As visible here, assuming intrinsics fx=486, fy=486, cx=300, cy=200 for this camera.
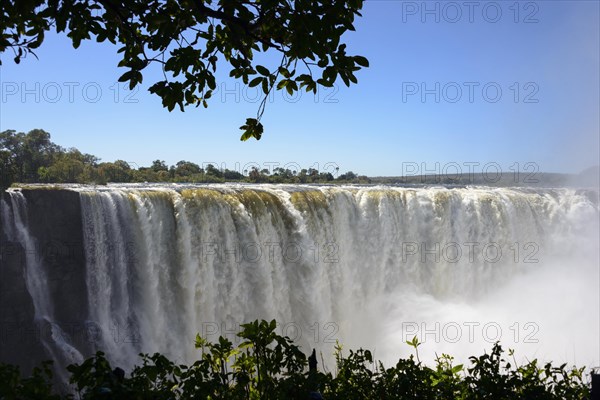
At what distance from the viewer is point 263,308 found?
1297 centimetres

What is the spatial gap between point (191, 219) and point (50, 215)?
123 inches

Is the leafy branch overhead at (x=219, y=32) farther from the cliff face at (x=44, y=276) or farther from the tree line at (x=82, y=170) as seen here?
the tree line at (x=82, y=170)

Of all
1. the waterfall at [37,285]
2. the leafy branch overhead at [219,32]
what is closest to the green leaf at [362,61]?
the leafy branch overhead at [219,32]

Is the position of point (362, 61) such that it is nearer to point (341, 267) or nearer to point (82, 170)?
point (341, 267)

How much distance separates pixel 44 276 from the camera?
10.8 m

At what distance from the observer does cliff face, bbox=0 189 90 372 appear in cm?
1005

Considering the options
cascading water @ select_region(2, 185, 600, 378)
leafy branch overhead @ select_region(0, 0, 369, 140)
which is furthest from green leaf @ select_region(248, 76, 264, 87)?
cascading water @ select_region(2, 185, 600, 378)

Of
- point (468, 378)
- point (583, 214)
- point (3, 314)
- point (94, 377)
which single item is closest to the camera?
point (94, 377)

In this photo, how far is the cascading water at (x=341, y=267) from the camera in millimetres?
11320

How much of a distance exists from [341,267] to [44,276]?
7.95 meters

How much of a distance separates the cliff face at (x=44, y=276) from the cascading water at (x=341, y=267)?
195mm

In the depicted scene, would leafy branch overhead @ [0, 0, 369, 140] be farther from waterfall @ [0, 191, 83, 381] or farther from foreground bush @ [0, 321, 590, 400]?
waterfall @ [0, 191, 83, 381]

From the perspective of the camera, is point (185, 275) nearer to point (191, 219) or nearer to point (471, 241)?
point (191, 219)

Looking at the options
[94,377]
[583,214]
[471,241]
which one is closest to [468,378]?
[94,377]
